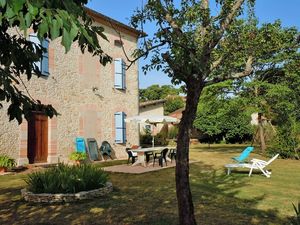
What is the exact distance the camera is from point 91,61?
56.8ft

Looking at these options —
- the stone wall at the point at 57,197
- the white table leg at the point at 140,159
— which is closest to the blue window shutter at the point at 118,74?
the white table leg at the point at 140,159

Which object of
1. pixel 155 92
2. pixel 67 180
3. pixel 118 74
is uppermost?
pixel 155 92

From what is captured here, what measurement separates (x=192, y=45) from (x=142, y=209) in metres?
3.35

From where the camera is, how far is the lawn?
19.8 ft

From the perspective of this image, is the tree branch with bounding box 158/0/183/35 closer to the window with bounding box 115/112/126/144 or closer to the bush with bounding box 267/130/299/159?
the window with bounding box 115/112/126/144

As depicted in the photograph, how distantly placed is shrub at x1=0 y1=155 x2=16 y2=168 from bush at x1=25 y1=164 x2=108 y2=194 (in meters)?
4.43

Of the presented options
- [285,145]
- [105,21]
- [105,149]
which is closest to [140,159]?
[105,149]

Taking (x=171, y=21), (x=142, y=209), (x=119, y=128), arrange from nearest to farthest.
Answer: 1. (x=171, y=21)
2. (x=142, y=209)
3. (x=119, y=128)

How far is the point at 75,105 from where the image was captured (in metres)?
16.4

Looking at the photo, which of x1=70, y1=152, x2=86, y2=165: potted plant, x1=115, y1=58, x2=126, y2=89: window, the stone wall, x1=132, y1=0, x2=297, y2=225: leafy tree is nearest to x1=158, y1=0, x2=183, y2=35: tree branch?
x1=132, y1=0, x2=297, y2=225: leafy tree

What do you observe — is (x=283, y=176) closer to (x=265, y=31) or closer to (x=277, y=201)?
(x=277, y=201)

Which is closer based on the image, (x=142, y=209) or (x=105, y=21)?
(x=142, y=209)

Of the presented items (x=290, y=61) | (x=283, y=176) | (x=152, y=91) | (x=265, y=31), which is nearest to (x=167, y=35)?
(x=265, y=31)

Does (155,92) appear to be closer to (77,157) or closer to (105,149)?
(105,149)
